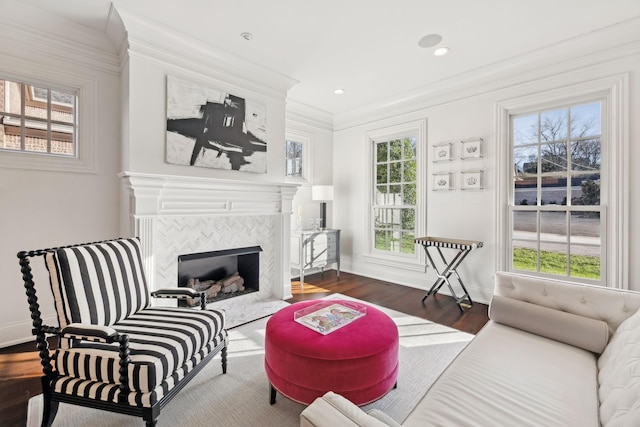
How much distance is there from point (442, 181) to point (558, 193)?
50.7 inches

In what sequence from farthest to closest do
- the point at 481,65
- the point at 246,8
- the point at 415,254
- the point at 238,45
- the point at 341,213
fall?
the point at 341,213, the point at 415,254, the point at 481,65, the point at 238,45, the point at 246,8

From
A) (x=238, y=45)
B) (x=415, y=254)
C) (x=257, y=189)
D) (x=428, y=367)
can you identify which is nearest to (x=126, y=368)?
(x=428, y=367)

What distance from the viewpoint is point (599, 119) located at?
10.2ft

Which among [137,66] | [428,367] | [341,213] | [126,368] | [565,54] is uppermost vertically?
[565,54]

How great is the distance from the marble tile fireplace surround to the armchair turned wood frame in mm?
738

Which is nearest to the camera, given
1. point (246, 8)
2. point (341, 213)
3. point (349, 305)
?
point (349, 305)

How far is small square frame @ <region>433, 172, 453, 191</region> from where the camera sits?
404cm

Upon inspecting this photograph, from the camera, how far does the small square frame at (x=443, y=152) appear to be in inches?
159

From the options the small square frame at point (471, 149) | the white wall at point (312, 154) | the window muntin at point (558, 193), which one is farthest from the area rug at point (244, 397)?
the white wall at point (312, 154)

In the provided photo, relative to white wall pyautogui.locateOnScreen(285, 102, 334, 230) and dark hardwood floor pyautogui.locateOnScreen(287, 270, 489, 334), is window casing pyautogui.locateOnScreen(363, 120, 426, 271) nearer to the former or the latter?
dark hardwood floor pyautogui.locateOnScreen(287, 270, 489, 334)

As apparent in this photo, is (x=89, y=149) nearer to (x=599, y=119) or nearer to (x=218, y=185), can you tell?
(x=218, y=185)

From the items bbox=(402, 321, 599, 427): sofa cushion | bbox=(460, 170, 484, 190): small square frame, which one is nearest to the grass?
bbox=(460, 170, 484, 190): small square frame

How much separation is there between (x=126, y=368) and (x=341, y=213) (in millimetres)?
4323

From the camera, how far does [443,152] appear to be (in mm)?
4078
